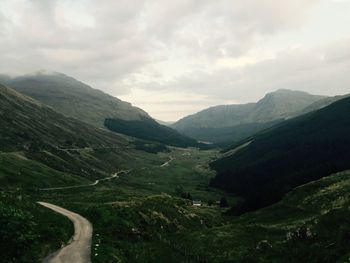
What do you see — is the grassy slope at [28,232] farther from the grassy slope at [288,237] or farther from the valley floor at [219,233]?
the grassy slope at [288,237]

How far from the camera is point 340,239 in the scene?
62031 millimetres

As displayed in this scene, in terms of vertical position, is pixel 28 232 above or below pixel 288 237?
above

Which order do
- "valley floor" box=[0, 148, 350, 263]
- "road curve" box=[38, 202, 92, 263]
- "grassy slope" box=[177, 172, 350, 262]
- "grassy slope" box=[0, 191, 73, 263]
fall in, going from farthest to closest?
"grassy slope" box=[177, 172, 350, 262], "valley floor" box=[0, 148, 350, 263], "road curve" box=[38, 202, 92, 263], "grassy slope" box=[0, 191, 73, 263]

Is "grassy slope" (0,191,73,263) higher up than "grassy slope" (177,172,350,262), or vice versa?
"grassy slope" (0,191,73,263)

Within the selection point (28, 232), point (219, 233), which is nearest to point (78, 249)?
point (28, 232)

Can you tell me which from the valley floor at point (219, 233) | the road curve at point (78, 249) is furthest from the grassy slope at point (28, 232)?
the road curve at point (78, 249)

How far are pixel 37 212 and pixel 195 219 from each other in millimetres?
42553

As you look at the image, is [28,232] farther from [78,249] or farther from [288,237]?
[288,237]

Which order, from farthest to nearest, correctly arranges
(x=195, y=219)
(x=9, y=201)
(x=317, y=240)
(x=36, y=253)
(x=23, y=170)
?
(x=23, y=170)
(x=195, y=219)
(x=9, y=201)
(x=317, y=240)
(x=36, y=253)

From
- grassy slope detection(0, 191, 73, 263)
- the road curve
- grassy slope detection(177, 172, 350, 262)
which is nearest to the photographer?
grassy slope detection(0, 191, 73, 263)

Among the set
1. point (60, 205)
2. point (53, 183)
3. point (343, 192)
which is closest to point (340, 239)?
point (343, 192)

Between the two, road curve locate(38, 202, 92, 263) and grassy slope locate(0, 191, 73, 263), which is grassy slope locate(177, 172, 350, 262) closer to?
road curve locate(38, 202, 92, 263)

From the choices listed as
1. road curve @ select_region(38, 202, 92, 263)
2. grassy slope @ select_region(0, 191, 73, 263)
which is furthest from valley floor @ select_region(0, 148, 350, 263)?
road curve @ select_region(38, 202, 92, 263)

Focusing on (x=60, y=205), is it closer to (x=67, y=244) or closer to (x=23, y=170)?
(x=67, y=244)
